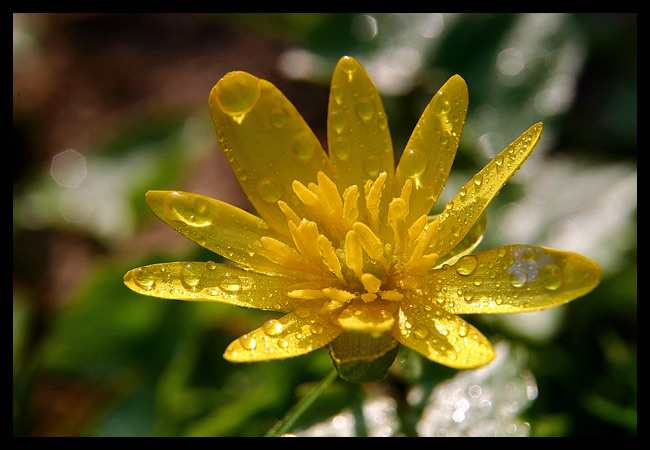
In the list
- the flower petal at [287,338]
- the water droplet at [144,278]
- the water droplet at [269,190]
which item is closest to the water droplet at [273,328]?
the flower petal at [287,338]

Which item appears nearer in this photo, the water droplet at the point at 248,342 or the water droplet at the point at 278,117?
the water droplet at the point at 248,342

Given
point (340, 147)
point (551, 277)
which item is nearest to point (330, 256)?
point (340, 147)

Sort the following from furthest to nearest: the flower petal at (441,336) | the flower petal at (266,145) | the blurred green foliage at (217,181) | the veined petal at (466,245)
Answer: the blurred green foliage at (217,181) → the flower petal at (266,145) → the veined petal at (466,245) → the flower petal at (441,336)

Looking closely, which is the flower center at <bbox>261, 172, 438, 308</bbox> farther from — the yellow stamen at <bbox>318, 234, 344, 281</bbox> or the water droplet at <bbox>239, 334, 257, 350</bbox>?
Answer: the water droplet at <bbox>239, 334, 257, 350</bbox>

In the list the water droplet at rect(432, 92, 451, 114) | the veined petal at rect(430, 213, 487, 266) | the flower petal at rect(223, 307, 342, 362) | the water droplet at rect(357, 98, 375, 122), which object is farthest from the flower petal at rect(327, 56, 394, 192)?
the flower petal at rect(223, 307, 342, 362)

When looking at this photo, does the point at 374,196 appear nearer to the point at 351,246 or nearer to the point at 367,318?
the point at 351,246

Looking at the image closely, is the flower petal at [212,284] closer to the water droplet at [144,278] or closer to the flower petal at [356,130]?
the water droplet at [144,278]
